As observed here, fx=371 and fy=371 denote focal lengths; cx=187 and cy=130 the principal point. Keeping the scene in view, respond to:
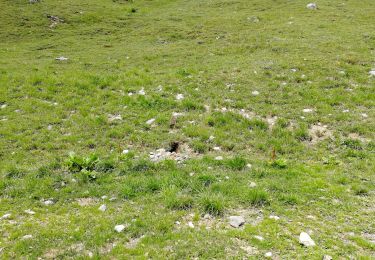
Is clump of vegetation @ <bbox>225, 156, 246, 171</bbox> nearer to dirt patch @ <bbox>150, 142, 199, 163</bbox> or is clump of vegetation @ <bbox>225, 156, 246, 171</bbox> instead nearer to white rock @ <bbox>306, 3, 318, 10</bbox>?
dirt patch @ <bbox>150, 142, 199, 163</bbox>

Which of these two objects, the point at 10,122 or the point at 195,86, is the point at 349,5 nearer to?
the point at 195,86

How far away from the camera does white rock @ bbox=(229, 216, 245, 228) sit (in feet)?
24.6

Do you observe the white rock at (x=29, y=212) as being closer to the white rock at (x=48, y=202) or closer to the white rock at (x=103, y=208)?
the white rock at (x=48, y=202)

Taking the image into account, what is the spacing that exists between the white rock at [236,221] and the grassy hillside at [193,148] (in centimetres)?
13

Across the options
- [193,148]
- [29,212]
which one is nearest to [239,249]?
[193,148]

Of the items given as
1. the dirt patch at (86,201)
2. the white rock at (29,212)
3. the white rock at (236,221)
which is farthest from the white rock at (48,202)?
the white rock at (236,221)

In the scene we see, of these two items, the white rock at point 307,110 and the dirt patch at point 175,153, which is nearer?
the dirt patch at point 175,153

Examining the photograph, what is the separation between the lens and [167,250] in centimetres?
672

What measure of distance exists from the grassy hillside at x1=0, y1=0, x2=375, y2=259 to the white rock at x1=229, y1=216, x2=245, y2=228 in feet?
0.41

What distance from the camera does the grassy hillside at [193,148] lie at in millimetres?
7191

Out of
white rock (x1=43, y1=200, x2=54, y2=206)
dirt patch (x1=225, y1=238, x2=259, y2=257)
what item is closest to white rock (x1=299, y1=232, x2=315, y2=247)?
dirt patch (x1=225, y1=238, x2=259, y2=257)

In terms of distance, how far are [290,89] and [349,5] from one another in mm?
21042

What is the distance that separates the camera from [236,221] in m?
7.57

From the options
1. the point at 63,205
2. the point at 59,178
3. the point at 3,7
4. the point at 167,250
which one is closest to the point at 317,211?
the point at 167,250
